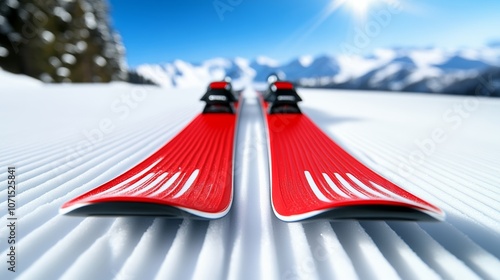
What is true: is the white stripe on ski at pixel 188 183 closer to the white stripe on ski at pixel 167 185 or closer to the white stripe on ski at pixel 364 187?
the white stripe on ski at pixel 167 185

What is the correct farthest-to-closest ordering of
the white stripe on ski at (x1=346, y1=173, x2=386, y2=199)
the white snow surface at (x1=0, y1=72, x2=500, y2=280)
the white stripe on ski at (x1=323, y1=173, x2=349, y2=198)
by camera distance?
the white stripe on ski at (x1=323, y1=173, x2=349, y2=198), the white stripe on ski at (x1=346, y1=173, x2=386, y2=199), the white snow surface at (x1=0, y1=72, x2=500, y2=280)

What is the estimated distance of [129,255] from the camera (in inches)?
60.3

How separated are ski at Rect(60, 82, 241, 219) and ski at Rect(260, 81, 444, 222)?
1.51 ft

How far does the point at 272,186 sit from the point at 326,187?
454 mm

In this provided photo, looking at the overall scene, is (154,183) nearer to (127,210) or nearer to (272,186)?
(127,210)

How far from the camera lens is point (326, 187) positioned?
6.80 ft

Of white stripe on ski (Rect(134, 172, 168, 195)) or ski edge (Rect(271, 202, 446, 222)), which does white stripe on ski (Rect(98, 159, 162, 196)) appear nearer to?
white stripe on ski (Rect(134, 172, 168, 195))

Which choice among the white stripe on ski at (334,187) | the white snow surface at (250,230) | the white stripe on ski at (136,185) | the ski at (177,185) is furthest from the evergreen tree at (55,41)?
the white stripe on ski at (334,187)

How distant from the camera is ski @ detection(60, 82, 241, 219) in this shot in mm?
1587

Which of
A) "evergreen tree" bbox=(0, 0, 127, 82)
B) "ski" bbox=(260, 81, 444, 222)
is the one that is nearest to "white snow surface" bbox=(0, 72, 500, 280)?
"ski" bbox=(260, 81, 444, 222)

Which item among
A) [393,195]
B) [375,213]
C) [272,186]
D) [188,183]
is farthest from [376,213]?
[188,183]

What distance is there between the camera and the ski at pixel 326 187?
1.56 m

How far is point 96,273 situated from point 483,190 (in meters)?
3.08

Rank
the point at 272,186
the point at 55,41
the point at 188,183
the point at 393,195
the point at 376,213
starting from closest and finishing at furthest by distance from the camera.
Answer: the point at 376,213
the point at 393,195
the point at 188,183
the point at 272,186
the point at 55,41
